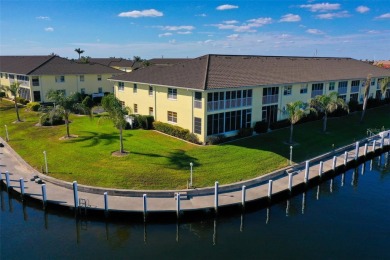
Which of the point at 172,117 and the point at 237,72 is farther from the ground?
the point at 237,72

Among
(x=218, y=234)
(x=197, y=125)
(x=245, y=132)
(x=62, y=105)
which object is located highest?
(x=62, y=105)

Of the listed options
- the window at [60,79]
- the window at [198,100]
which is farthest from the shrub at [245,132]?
the window at [60,79]

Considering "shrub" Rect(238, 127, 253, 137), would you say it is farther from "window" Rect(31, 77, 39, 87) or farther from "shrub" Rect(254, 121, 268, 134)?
"window" Rect(31, 77, 39, 87)

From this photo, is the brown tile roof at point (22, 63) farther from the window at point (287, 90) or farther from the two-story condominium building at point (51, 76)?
the window at point (287, 90)

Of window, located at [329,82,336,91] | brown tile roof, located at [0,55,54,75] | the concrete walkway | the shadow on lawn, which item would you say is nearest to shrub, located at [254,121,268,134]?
the concrete walkway

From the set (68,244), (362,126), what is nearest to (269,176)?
(68,244)

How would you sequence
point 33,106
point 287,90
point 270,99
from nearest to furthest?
1. point 270,99
2. point 287,90
3. point 33,106

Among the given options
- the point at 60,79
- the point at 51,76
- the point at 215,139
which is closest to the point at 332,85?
the point at 215,139

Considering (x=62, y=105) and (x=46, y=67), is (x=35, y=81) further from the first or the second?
(x=62, y=105)
